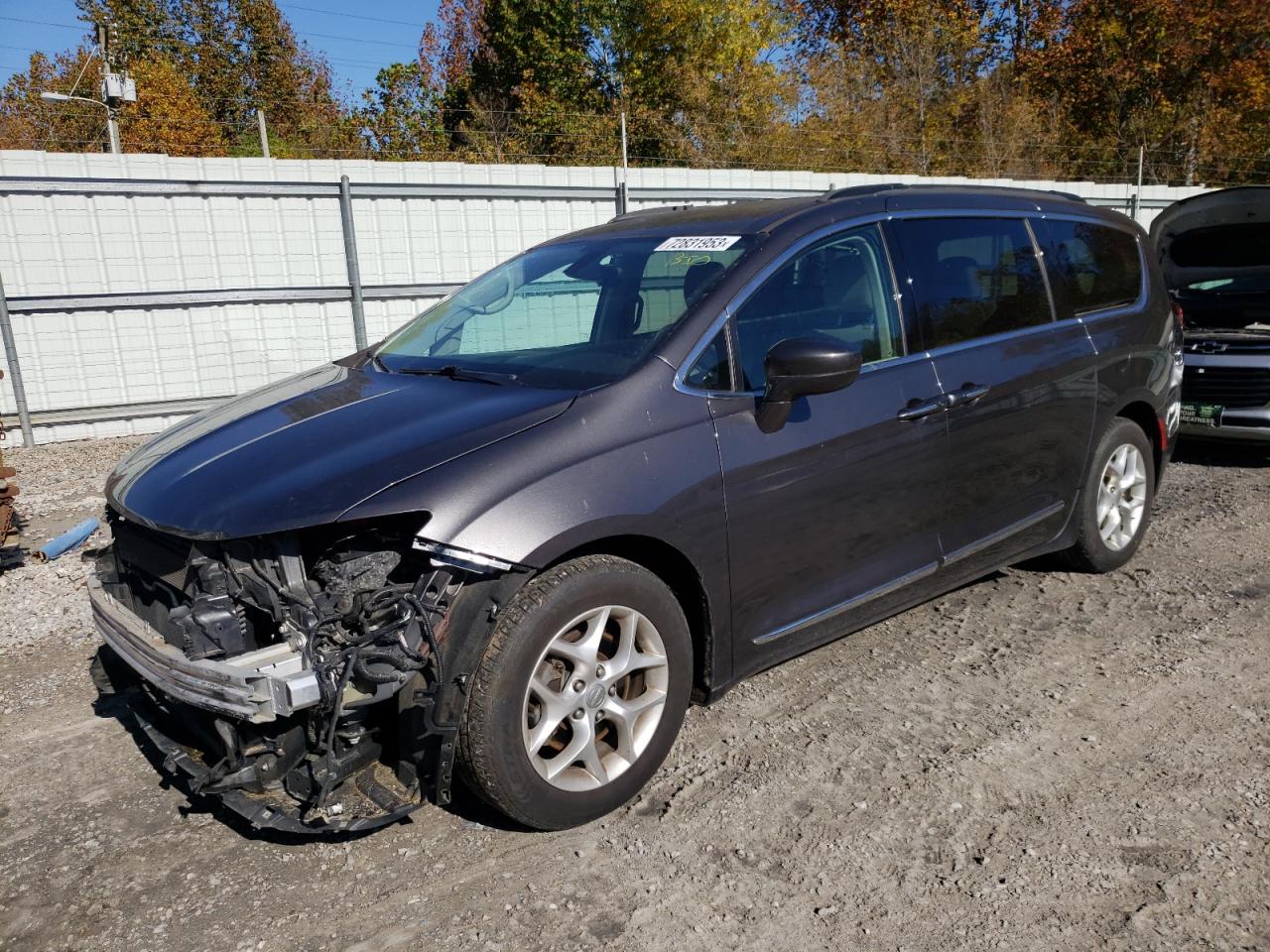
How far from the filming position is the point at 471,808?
313 centimetres

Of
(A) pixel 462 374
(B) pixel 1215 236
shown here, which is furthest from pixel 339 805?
(B) pixel 1215 236

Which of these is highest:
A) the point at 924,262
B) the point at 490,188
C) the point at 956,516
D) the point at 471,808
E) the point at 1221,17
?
the point at 1221,17

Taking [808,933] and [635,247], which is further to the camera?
[635,247]

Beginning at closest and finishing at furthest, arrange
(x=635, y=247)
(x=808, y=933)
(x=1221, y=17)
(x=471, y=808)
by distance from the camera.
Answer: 1. (x=808, y=933)
2. (x=471, y=808)
3. (x=635, y=247)
4. (x=1221, y=17)

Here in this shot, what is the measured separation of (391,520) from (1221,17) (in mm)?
34117

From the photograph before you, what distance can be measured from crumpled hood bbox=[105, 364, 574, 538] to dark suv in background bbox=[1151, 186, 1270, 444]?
5691mm

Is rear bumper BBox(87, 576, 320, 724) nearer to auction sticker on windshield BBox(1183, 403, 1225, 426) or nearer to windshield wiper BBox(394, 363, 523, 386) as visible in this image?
windshield wiper BBox(394, 363, 523, 386)

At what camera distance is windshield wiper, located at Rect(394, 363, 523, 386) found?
3.38 metres

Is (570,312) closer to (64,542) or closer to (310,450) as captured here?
(310,450)

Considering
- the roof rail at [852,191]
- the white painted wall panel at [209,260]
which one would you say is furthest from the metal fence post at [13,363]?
the roof rail at [852,191]

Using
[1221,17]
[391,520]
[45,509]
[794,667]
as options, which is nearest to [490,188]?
[45,509]

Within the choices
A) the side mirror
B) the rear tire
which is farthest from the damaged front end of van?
the rear tire

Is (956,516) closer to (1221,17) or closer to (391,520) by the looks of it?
(391,520)

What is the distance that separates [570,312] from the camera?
3781 mm
